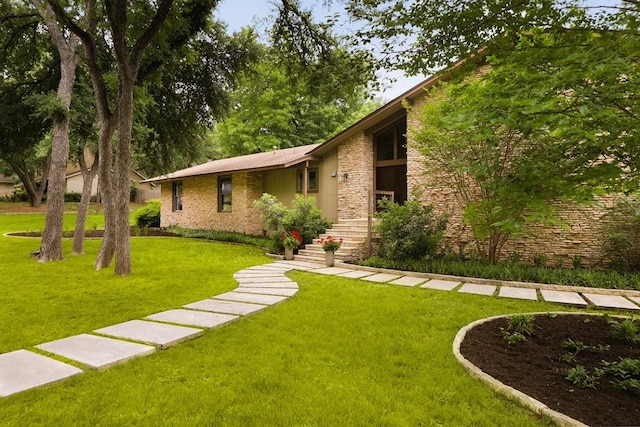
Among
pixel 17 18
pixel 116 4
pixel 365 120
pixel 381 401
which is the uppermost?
pixel 17 18

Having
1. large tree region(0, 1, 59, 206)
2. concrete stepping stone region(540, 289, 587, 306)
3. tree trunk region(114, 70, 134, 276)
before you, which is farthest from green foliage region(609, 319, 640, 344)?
large tree region(0, 1, 59, 206)

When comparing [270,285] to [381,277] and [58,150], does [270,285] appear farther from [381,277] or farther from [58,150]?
[58,150]

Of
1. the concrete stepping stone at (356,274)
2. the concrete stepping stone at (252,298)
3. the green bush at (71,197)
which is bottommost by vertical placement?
the concrete stepping stone at (356,274)

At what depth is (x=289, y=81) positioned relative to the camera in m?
7.58

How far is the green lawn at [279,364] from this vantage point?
2.29 metres

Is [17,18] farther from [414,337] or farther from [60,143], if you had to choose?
[414,337]

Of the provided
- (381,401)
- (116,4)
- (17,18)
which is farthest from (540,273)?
(17,18)

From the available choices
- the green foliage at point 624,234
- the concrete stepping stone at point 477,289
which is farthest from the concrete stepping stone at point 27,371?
the green foliage at point 624,234

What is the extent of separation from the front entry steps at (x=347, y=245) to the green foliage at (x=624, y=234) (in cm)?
494

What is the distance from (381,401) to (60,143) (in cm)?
922

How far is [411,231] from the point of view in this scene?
7.89 m

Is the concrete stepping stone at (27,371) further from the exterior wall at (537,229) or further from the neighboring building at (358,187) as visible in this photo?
the neighboring building at (358,187)

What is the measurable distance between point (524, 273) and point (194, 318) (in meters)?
5.79

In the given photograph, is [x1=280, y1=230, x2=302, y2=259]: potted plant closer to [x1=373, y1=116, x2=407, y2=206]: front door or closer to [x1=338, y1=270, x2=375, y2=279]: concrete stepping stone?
[x1=338, y1=270, x2=375, y2=279]: concrete stepping stone
